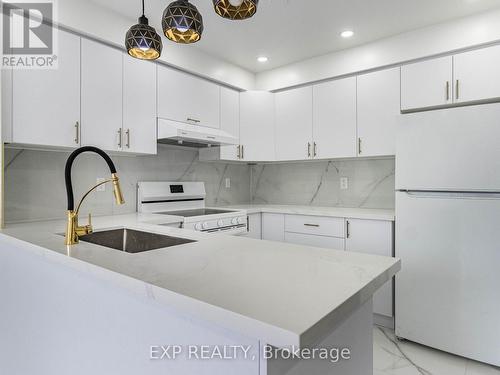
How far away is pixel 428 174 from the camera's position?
2078 millimetres

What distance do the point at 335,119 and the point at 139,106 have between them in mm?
1747

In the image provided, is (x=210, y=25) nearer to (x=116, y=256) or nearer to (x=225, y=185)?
(x=225, y=185)

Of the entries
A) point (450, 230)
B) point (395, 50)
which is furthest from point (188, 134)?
point (450, 230)

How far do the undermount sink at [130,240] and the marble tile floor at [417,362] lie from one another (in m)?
1.47

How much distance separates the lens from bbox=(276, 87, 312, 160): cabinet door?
3148 millimetres

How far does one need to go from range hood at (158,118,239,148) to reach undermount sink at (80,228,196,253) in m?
0.90

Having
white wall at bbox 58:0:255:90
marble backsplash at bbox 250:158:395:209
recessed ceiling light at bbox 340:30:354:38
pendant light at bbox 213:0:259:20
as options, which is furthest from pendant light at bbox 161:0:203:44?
marble backsplash at bbox 250:158:395:209

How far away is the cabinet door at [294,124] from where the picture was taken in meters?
3.15

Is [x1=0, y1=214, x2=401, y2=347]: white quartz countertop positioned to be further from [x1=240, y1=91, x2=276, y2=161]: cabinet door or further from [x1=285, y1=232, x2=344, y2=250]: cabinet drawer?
[x1=240, y1=91, x2=276, y2=161]: cabinet door

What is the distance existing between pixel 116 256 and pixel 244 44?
237cm

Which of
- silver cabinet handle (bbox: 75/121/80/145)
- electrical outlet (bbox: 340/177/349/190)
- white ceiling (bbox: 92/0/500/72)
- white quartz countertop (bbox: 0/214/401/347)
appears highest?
white ceiling (bbox: 92/0/500/72)

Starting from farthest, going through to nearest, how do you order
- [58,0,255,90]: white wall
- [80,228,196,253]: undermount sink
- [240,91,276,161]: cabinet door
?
[240,91,276,161]: cabinet door → [58,0,255,90]: white wall → [80,228,196,253]: undermount sink

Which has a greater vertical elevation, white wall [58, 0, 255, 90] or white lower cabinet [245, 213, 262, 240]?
white wall [58, 0, 255, 90]

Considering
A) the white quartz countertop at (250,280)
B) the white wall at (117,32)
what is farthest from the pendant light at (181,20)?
the white wall at (117,32)
